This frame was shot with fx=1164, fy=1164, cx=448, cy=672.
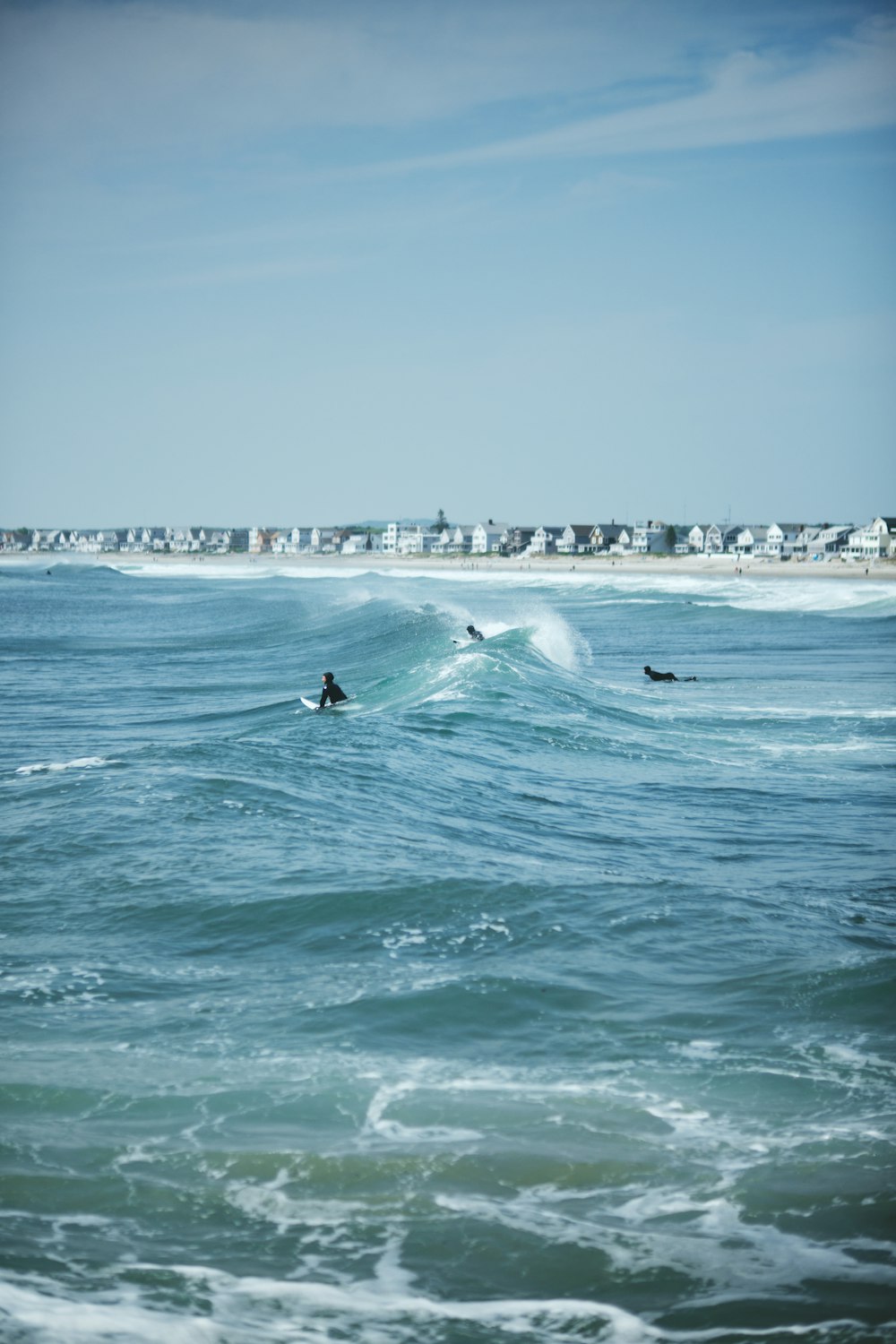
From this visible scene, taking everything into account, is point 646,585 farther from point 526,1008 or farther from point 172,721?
point 526,1008

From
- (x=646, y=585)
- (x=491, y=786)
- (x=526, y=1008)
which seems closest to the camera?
(x=526, y=1008)

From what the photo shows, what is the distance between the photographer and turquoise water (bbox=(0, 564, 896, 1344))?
18.1ft

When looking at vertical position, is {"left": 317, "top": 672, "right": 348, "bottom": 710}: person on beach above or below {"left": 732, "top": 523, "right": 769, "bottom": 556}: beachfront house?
below

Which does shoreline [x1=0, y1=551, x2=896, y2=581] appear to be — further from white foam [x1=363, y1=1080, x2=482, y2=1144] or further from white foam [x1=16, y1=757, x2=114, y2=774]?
white foam [x1=363, y1=1080, x2=482, y2=1144]

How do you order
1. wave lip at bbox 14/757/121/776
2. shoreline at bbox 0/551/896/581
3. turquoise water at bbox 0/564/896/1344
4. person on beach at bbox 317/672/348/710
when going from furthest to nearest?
1. shoreline at bbox 0/551/896/581
2. person on beach at bbox 317/672/348/710
3. wave lip at bbox 14/757/121/776
4. turquoise water at bbox 0/564/896/1344

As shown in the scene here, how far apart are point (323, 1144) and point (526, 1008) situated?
217cm

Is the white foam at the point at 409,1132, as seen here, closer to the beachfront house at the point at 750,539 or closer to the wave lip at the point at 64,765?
the wave lip at the point at 64,765

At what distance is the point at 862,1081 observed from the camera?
7.36 m

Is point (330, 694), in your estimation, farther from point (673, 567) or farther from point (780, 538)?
point (780, 538)

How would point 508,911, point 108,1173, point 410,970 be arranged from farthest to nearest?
1. point 508,911
2. point 410,970
3. point 108,1173

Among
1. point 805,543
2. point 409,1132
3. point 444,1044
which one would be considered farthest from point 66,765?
point 805,543

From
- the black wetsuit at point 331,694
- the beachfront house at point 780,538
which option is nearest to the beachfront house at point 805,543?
the beachfront house at point 780,538

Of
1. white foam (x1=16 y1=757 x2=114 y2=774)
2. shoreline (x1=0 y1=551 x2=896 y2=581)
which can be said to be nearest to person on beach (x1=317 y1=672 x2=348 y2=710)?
white foam (x1=16 y1=757 x2=114 y2=774)

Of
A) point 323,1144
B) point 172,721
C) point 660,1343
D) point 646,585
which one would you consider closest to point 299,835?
point 323,1144
